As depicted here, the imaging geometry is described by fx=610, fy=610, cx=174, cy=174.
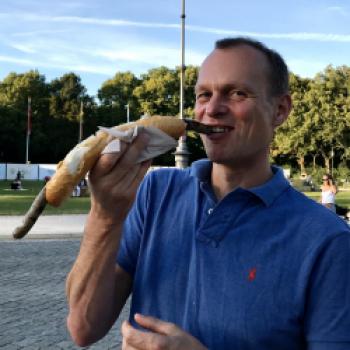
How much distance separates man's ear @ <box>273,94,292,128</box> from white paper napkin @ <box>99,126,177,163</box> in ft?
1.34

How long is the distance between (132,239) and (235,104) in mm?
598

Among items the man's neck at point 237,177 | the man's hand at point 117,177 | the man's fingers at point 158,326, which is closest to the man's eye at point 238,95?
the man's neck at point 237,177

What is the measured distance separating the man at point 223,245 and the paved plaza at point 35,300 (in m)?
4.60

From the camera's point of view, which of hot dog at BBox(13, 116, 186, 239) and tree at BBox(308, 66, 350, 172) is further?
tree at BBox(308, 66, 350, 172)

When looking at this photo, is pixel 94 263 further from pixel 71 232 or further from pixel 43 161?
pixel 43 161

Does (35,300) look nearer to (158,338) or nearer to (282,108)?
(282,108)

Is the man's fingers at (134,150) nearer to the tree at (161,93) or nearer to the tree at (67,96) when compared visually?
the tree at (161,93)

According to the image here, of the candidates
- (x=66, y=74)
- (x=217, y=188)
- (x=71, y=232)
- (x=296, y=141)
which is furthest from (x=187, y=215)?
(x=66, y=74)

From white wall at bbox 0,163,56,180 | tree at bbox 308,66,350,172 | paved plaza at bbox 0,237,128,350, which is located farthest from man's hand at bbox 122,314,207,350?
white wall at bbox 0,163,56,180

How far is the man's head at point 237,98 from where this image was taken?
79.3 inches

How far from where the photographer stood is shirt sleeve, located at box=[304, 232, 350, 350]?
174cm

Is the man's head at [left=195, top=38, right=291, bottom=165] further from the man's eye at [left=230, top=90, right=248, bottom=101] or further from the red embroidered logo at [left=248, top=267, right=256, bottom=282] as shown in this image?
the red embroidered logo at [left=248, top=267, right=256, bottom=282]

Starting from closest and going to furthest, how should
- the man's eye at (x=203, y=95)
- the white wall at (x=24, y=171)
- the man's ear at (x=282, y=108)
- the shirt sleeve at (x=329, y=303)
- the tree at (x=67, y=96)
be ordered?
1. the shirt sleeve at (x=329, y=303)
2. the man's eye at (x=203, y=95)
3. the man's ear at (x=282, y=108)
4. the white wall at (x=24, y=171)
5. the tree at (x=67, y=96)

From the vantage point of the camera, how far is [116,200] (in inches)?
73.8
